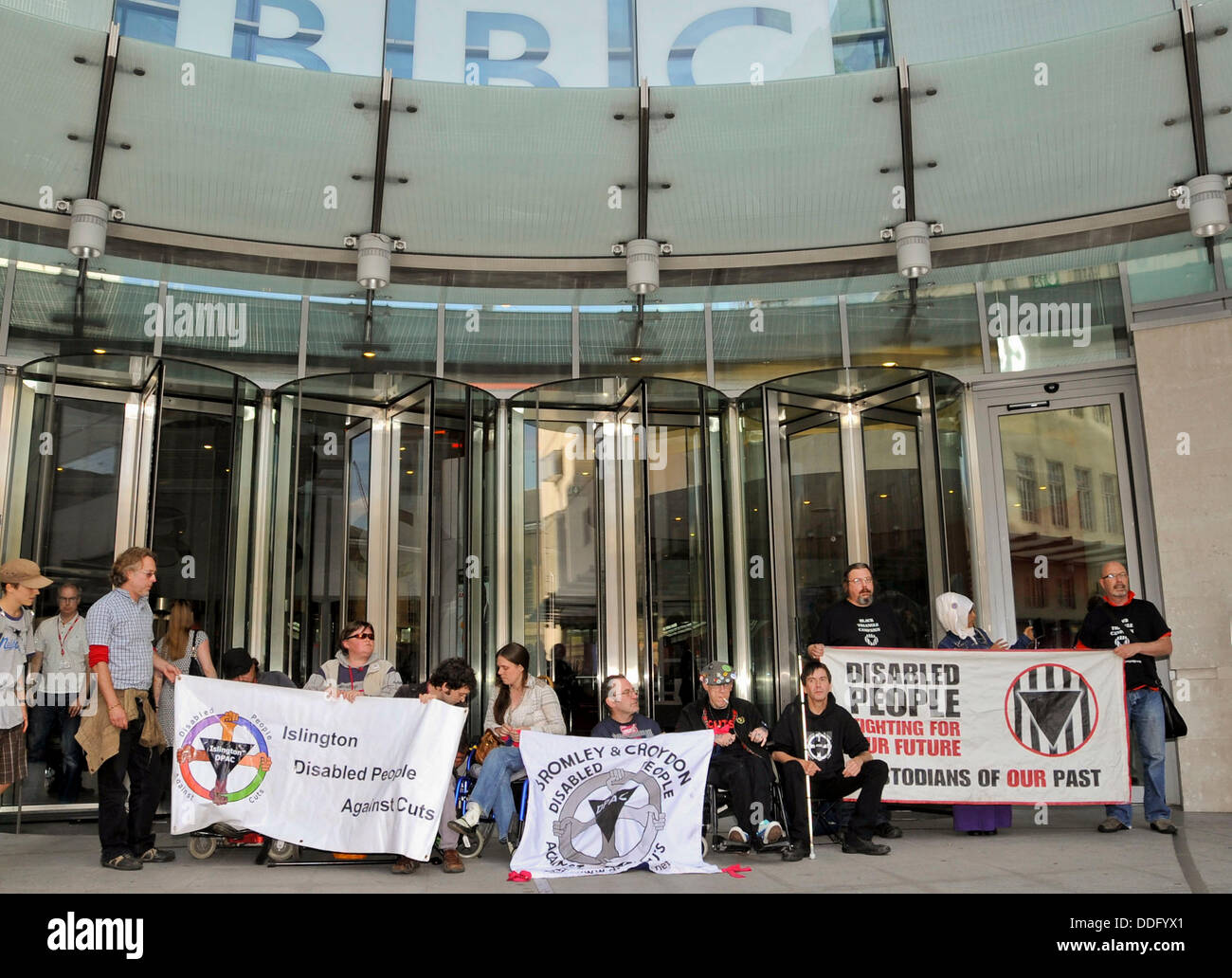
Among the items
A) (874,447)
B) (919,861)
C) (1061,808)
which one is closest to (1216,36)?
(874,447)

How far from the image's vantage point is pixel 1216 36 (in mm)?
8695

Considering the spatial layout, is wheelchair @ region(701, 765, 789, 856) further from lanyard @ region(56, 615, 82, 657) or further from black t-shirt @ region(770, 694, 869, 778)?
lanyard @ region(56, 615, 82, 657)

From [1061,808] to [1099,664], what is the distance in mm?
1810

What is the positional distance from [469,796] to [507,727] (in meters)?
0.45

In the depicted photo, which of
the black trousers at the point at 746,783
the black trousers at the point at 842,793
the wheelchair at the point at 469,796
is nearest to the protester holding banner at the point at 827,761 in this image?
the black trousers at the point at 842,793

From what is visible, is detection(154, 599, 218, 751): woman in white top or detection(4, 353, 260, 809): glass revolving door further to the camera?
detection(4, 353, 260, 809): glass revolving door

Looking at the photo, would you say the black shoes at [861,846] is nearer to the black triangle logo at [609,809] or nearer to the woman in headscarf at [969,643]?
the woman in headscarf at [969,643]

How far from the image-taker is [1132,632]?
7.12 metres

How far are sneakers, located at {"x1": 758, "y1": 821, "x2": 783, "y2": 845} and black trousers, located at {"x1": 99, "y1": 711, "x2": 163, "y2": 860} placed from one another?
3484mm

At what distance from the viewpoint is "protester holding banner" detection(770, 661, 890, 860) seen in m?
6.23

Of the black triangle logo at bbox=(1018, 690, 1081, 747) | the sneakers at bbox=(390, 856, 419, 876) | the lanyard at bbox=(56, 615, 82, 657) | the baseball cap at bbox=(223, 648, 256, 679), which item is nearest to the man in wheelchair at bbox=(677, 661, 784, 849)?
the sneakers at bbox=(390, 856, 419, 876)

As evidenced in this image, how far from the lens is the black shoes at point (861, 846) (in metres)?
6.14

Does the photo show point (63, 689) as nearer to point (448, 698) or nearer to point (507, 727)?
point (448, 698)
